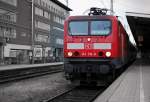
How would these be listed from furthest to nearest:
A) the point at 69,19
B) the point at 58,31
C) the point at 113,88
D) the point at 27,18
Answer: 1. the point at 58,31
2. the point at 27,18
3. the point at 69,19
4. the point at 113,88

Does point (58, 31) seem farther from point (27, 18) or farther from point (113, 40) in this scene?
point (113, 40)

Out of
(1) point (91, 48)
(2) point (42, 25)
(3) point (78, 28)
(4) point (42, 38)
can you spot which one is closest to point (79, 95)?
(1) point (91, 48)

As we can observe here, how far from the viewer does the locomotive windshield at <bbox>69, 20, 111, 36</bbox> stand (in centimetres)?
1480

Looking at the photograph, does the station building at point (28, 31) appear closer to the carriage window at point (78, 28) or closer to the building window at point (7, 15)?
the building window at point (7, 15)

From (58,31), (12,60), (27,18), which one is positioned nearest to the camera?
(12,60)

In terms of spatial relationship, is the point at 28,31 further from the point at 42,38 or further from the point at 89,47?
the point at 89,47

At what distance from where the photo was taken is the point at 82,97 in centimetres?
1287

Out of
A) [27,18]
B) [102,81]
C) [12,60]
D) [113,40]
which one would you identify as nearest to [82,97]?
[102,81]

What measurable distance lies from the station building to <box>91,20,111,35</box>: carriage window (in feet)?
110

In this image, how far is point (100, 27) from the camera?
48.7 ft

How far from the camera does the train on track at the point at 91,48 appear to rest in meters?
14.4

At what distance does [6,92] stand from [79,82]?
3.17 meters

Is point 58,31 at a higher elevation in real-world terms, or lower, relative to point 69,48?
higher

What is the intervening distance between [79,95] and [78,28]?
3.21 meters
